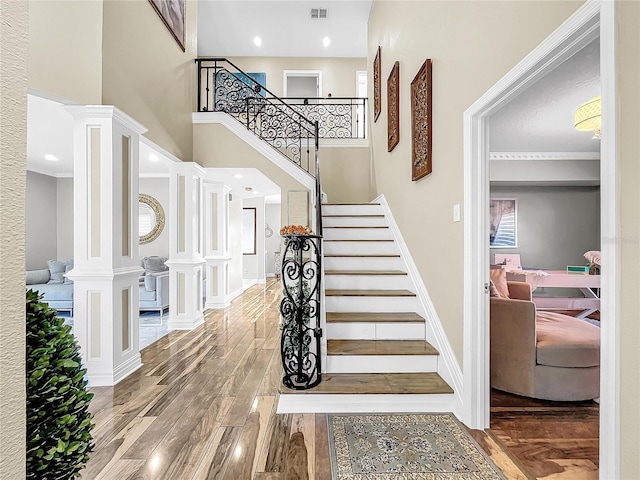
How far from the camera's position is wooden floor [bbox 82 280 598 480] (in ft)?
5.93

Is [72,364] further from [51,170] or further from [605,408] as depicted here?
[51,170]

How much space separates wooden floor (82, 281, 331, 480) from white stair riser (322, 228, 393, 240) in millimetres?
1639

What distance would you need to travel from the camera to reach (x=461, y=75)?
2381mm

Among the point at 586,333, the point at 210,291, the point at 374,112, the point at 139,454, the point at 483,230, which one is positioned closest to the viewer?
the point at 139,454

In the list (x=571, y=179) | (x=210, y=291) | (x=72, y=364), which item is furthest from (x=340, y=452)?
(x=571, y=179)

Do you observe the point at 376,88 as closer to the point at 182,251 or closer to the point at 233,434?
the point at 182,251

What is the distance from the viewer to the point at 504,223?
6.57m

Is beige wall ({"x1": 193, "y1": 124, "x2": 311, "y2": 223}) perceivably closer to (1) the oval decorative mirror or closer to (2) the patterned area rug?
(1) the oval decorative mirror

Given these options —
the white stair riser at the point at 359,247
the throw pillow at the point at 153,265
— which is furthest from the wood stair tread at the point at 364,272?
the throw pillow at the point at 153,265

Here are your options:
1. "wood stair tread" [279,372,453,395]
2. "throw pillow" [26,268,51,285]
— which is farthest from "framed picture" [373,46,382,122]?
"throw pillow" [26,268,51,285]

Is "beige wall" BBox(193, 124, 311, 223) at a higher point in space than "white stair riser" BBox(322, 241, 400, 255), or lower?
higher

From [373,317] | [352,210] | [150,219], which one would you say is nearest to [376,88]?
[352,210]

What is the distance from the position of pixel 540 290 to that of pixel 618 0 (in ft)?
21.6

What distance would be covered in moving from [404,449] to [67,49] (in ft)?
12.2
